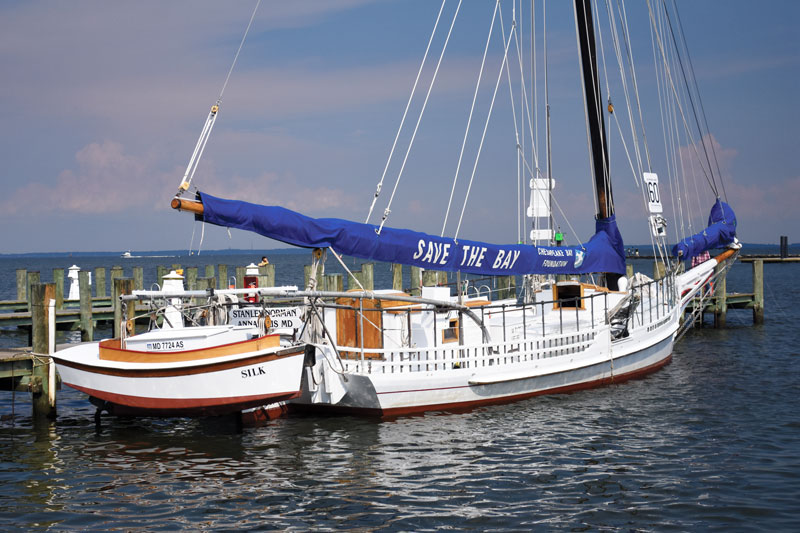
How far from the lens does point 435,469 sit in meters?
12.6

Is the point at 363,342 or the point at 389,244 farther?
the point at 363,342

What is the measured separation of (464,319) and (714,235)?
10816 millimetres

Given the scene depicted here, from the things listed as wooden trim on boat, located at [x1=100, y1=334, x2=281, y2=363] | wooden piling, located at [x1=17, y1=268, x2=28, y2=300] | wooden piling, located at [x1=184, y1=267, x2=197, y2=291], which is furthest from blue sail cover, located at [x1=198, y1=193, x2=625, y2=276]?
wooden piling, located at [x1=17, y1=268, x2=28, y2=300]

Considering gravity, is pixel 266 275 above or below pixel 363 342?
above

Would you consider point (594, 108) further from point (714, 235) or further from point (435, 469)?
point (435, 469)

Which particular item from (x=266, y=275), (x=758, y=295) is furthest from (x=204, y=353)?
(x=758, y=295)

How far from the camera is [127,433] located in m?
15.4

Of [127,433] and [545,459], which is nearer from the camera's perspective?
[545,459]

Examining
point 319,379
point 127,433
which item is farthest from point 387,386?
point 127,433

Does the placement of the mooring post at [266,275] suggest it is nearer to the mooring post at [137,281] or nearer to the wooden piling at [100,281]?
the mooring post at [137,281]

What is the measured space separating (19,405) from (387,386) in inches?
379

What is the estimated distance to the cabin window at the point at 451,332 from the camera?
57.2 ft

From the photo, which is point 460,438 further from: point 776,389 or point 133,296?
point 776,389

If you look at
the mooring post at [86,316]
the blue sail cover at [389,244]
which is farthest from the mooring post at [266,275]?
the blue sail cover at [389,244]
